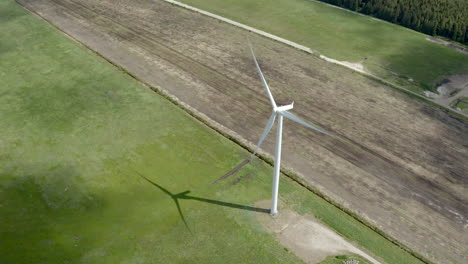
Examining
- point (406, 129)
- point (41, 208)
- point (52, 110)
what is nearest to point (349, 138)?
point (406, 129)

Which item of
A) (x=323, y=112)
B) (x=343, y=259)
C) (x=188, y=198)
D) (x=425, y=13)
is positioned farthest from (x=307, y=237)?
(x=425, y=13)

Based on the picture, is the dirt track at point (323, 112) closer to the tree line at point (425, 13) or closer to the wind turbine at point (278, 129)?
the wind turbine at point (278, 129)

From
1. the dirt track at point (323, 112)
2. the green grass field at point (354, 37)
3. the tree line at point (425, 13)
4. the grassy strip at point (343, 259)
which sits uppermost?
the tree line at point (425, 13)

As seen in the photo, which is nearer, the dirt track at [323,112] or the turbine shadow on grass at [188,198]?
the turbine shadow on grass at [188,198]

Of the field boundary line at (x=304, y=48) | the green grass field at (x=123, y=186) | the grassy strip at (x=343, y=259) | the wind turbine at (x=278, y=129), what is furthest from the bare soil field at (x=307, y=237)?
the field boundary line at (x=304, y=48)

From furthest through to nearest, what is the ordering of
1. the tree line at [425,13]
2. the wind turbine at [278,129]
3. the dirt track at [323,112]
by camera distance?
the tree line at [425,13]
the dirt track at [323,112]
the wind turbine at [278,129]

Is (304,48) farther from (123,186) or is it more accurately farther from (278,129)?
(123,186)

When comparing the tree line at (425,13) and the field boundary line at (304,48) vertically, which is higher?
the tree line at (425,13)
